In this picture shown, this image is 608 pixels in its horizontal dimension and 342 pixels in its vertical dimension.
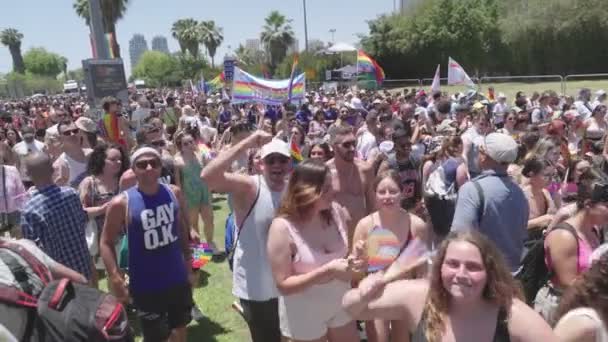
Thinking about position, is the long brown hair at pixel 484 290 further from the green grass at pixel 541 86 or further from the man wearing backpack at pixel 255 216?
the green grass at pixel 541 86

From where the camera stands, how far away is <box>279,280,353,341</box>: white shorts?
9.54 feet

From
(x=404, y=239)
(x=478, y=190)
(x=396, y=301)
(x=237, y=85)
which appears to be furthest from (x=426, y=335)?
(x=237, y=85)

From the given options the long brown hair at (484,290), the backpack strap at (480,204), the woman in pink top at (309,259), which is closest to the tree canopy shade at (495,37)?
the backpack strap at (480,204)

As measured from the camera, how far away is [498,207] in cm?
339

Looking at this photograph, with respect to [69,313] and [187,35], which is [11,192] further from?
[187,35]

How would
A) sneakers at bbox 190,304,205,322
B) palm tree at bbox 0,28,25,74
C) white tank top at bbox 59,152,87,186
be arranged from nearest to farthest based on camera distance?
sneakers at bbox 190,304,205,322
white tank top at bbox 59,152,87,186
palm tree at bbox 0,28,25,74

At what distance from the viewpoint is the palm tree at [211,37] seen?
83.7 m

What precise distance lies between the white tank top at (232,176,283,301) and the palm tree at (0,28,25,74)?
443ft

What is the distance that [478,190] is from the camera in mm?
3430

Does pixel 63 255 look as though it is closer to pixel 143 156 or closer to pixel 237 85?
pixel 143 156

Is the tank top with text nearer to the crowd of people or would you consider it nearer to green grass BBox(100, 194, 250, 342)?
the crowd of people

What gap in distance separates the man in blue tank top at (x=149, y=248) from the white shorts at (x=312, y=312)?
1049 millimetres

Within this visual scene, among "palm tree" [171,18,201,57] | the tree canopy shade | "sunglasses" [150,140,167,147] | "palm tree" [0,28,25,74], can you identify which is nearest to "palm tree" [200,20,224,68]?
"palm tree" [171,18,201,57]

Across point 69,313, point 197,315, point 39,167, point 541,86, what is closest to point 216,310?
point 197,315
